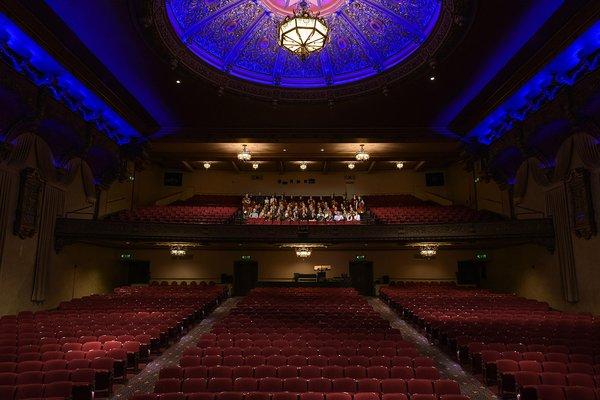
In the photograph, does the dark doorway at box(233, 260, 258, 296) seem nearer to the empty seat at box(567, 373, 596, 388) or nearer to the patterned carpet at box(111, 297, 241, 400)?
the patterned carpet at box(111, 297, 241, 400)

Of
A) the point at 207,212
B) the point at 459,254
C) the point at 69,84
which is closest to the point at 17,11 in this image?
the point at 69,84

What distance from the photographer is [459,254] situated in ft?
60.7

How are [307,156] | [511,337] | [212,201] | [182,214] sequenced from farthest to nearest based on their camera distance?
[212,201], [307,156], [182,214], [511,337]

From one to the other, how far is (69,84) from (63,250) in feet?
18.2

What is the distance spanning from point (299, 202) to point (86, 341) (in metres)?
14.6

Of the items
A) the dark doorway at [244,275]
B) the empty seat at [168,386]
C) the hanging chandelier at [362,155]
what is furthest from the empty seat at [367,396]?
the dark doorway at [244,275]

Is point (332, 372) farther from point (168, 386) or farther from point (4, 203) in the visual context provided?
point (4, 203)

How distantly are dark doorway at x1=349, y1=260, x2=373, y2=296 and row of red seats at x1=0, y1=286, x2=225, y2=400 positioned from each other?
920 cm

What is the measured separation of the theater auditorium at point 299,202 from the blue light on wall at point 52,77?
0.24ft

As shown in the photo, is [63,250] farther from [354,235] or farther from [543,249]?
[543,249]

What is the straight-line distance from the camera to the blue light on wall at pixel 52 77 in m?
8.88

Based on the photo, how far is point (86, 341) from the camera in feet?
21.8

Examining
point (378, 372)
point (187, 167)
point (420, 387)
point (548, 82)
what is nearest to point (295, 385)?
point (378, 372)

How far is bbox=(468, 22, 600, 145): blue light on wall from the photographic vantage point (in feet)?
30.5
